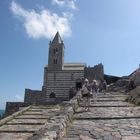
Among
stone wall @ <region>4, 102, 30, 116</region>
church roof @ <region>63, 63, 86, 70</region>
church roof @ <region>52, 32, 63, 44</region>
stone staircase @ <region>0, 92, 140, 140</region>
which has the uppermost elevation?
church roof @ <region>52, 32, 63, 44</region>

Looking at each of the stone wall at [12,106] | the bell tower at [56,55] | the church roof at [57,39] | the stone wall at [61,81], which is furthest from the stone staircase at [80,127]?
the church roof at [57,39]

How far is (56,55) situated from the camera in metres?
63.2

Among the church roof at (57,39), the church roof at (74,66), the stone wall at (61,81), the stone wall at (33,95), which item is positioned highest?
the church roof at (57,39)

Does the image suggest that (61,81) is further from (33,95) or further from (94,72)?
(94,72)

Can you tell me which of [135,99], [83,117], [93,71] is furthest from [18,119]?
[93,71]

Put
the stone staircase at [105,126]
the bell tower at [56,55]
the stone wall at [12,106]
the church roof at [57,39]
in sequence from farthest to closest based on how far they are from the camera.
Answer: the church roof at [57,39]
the bell tower at [56,55]
the stone wall at [12,106]
the stone staircase at [105,126]

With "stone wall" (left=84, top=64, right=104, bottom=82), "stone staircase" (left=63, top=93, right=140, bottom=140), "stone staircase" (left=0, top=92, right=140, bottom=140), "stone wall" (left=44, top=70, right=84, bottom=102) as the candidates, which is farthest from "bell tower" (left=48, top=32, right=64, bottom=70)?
"stone staircase" (left=63, top=93, right=140, bottom=140)

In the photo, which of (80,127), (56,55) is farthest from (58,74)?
(80,127)

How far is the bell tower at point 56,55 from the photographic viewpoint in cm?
6169

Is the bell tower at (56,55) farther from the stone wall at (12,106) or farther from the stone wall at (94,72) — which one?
the stone wall at (12,106)

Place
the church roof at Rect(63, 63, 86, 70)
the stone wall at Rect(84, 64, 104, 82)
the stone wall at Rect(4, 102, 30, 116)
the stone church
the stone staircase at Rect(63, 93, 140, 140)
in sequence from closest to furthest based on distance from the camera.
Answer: the stone staircase at Rect(63, 93, 140, 140) < the stone wall at Rect(4, 102, 30, 116) < the stone wall at Rect(84, 64, 104, 82) < the stone church < the church roof at Rect(63, 63, 86, 70)

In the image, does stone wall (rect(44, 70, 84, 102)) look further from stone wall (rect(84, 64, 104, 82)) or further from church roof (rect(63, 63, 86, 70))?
stone wall (rect(84, 64, 104, 82))

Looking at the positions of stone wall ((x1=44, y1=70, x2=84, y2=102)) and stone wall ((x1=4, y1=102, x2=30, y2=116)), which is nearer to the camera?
stone wall ((x1=4, y1=102, x2=30, y2=116))

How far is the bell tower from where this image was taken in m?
61.7
